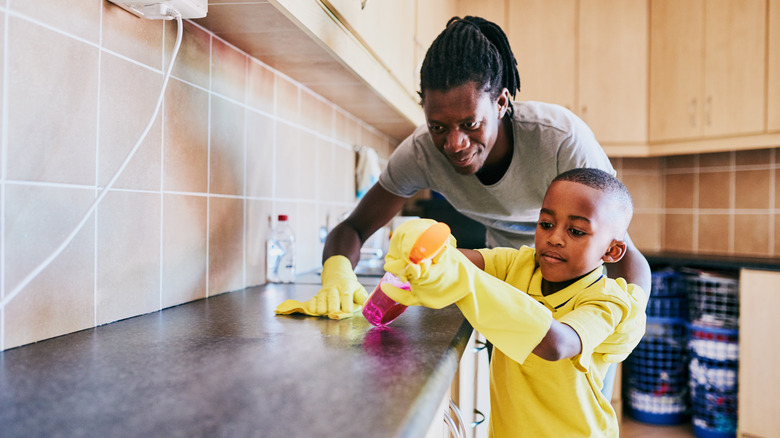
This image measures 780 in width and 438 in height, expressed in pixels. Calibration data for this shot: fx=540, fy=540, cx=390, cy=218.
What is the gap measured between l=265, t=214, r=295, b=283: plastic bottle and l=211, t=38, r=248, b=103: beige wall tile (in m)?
0.33

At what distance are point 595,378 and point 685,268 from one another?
1.89 metres

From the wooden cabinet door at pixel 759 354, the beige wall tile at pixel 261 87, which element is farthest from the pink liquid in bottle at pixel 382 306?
the wooden cabinet door at pixel 759 354

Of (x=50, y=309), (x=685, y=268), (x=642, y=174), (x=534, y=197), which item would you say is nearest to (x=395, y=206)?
(x=534, y=197)

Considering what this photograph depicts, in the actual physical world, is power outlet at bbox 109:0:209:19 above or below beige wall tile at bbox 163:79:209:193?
above

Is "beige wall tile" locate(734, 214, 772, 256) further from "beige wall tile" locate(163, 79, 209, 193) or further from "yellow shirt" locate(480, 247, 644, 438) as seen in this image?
"beige wall tile" locate(163, 79, 209, 193)

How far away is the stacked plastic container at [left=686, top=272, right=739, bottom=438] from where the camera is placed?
223cm

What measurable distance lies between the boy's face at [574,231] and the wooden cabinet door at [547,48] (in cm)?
202

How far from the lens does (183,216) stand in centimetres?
100

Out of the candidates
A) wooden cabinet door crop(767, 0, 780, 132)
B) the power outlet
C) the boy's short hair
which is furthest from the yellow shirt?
wooden cabinet door crop(767, 0, 780, 132)

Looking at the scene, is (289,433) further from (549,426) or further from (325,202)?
(325,202)

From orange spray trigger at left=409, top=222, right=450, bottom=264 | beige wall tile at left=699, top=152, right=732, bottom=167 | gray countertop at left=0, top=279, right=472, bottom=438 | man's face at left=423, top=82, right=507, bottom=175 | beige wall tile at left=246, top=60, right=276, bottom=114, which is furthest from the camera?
beige wall tile at left=699, top=152, right=732, bottom=167

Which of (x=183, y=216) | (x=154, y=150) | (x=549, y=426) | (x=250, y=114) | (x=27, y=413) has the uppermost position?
(x=250, y=114)

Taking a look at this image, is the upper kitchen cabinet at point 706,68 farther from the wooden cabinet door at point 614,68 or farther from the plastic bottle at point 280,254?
the plastic bottle at point 280,254

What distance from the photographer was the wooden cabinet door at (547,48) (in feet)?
9.01
